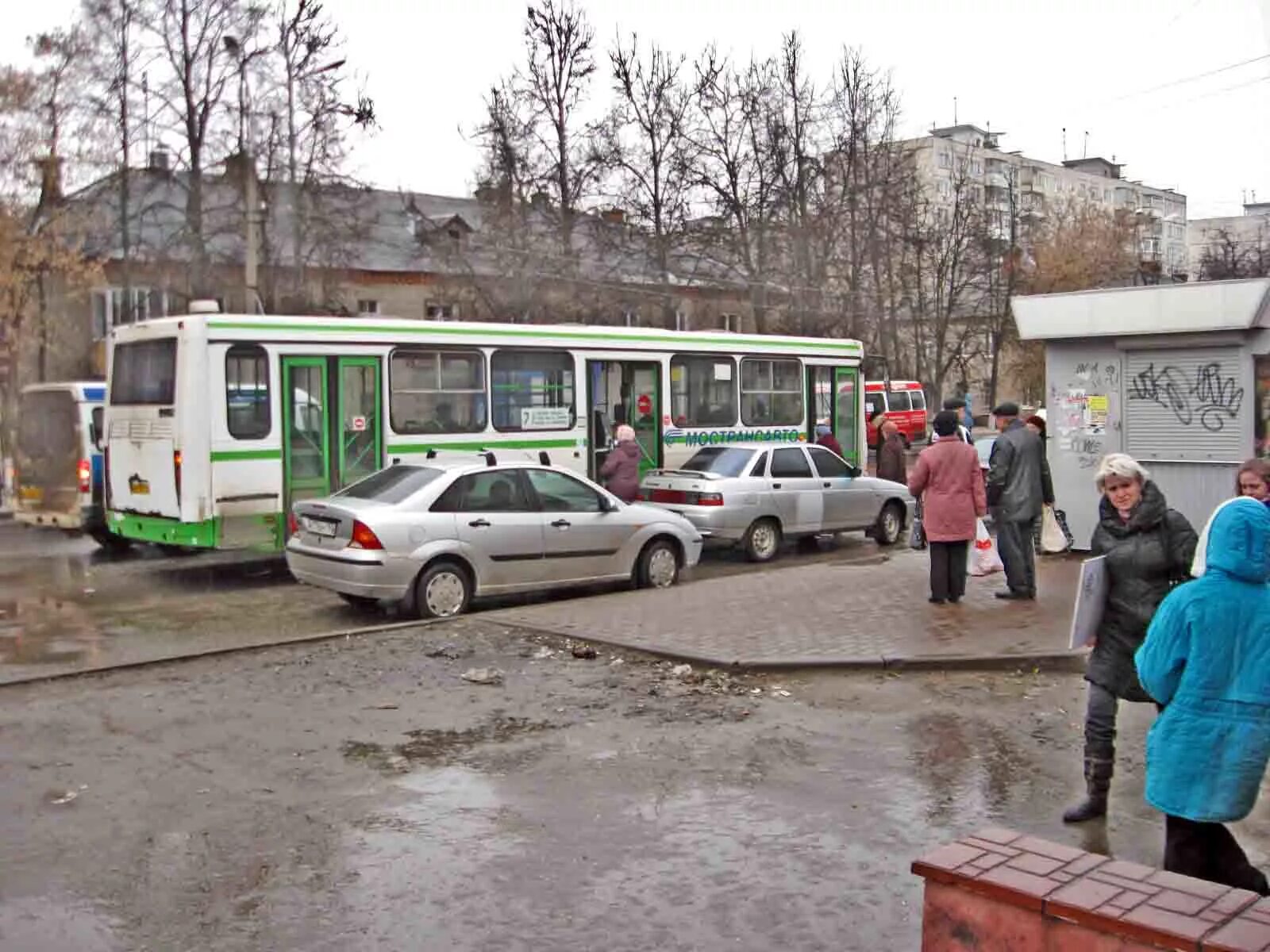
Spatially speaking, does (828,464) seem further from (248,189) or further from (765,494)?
(248,189)

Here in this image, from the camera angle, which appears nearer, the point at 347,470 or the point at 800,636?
the point at 800,636

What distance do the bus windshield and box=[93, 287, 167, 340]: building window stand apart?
64.5 feet

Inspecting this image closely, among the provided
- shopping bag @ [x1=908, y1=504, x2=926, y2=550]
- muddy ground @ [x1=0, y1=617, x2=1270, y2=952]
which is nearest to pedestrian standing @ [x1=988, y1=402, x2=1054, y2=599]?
shopping bag @ [x1=908, y1=504, x2=926, y2=550]

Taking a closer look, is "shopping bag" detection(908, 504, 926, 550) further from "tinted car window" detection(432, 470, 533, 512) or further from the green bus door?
the green bus door

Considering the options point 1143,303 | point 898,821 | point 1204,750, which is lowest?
point 898,821

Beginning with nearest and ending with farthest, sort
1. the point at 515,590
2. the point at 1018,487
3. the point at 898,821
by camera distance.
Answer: the point at 898,821 < the point at 1018,487 < the point at 515,590

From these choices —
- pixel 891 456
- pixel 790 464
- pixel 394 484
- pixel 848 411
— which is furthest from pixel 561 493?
pixel 848 411

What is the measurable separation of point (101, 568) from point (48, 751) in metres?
9.47

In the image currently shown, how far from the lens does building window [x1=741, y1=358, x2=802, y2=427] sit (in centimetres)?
2012

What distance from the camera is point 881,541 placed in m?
18.1

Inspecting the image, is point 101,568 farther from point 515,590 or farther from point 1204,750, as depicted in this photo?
point 1204,750

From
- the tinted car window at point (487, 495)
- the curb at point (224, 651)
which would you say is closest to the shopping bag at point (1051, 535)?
the tinted car window at point (487, 495)

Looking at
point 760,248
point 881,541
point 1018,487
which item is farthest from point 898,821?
point 760,248

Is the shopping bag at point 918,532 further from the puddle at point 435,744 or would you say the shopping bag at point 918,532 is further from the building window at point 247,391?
the building window at point 247,391
